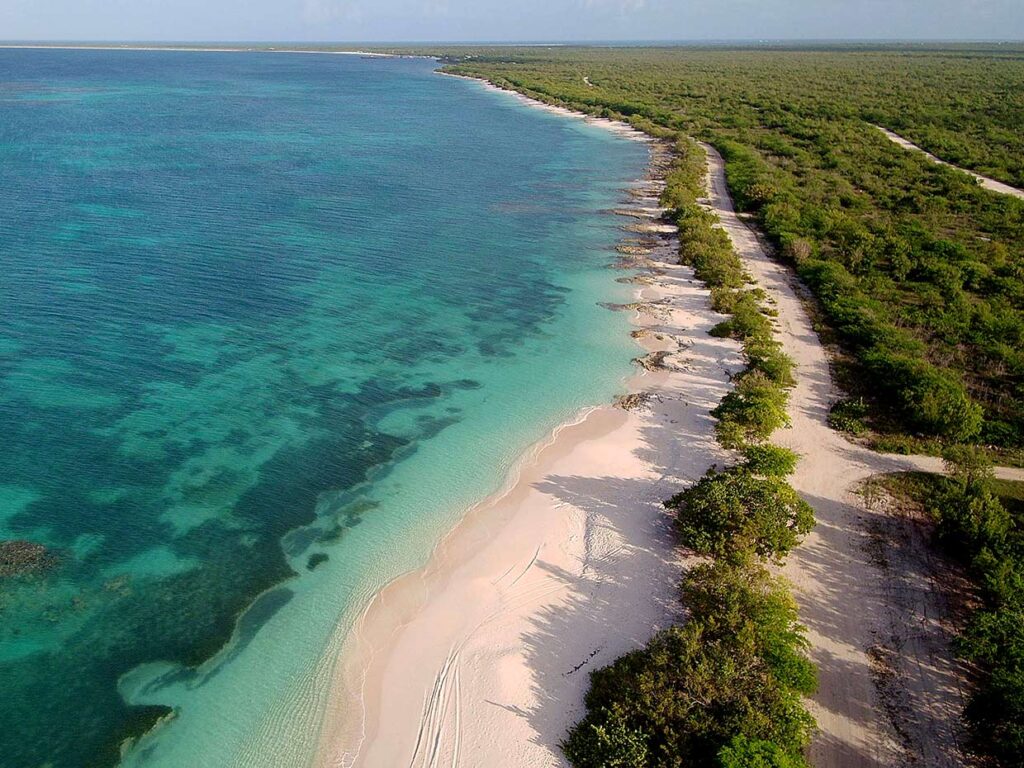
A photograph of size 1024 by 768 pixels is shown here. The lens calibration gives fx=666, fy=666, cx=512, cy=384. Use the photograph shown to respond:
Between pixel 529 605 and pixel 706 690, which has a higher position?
pixel 706 690

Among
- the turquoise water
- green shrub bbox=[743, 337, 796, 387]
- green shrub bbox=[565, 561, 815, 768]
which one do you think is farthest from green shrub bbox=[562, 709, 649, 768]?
green shrub bbox=[743, 337, 796, 387]

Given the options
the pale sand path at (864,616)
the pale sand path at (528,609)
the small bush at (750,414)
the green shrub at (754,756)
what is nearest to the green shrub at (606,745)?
the pale sand path at (528,609)

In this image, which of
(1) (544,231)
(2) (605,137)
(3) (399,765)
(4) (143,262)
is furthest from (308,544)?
(2) (605,137)

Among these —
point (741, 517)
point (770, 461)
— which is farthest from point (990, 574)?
point (770, 461)

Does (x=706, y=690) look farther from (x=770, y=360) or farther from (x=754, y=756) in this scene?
(x=770, y=360)

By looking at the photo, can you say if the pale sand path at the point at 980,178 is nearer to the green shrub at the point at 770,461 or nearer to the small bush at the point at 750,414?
the small bush at the point at 750,414

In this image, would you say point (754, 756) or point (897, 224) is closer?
point (754, 756)

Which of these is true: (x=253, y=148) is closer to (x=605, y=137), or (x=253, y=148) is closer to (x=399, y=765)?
(x=605, y=137)
